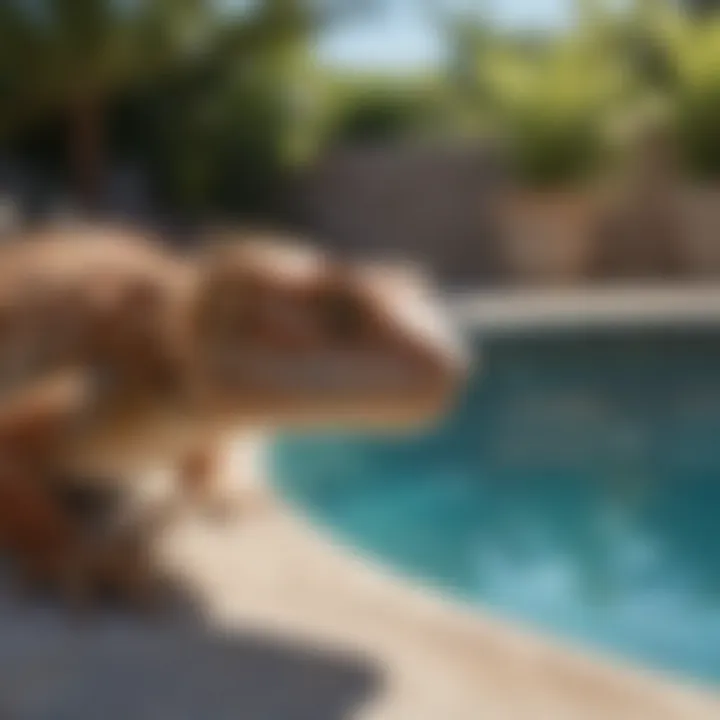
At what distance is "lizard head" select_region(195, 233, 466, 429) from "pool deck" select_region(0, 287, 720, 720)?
1.22 ft

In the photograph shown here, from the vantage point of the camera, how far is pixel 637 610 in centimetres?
314

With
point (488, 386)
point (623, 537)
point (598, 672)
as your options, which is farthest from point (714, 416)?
point (598, 672)

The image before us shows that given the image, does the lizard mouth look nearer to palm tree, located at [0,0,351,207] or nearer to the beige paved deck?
the beige paved deck

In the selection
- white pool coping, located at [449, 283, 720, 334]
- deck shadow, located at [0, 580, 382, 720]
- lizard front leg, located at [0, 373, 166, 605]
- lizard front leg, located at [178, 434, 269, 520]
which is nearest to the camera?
deck shadow, located at [0, 580, 382, 720]

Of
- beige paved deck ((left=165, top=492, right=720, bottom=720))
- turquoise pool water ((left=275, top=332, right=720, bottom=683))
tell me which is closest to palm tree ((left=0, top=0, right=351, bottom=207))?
turquoise pool water ((left=275, top=332, right=720, bottom=683))

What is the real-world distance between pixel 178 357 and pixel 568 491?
2227 mm

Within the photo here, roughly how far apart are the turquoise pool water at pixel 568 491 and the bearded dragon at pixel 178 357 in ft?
2.89

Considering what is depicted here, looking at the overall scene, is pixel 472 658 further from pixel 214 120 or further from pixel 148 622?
pixel 214 120

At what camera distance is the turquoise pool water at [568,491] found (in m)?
3.18

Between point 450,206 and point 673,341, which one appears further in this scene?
point 450,206

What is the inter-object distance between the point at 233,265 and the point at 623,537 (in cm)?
197

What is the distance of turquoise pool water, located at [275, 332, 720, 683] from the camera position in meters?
3.18

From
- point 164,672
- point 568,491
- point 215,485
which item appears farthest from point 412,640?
point 568,491

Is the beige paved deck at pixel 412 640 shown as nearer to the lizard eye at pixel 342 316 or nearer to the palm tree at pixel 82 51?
the lizard eye at pixel 342 316
